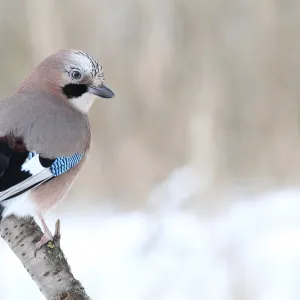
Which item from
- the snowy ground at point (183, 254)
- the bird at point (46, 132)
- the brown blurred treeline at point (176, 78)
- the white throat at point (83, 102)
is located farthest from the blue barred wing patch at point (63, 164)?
the brown blurred treeline at point (176, 78)

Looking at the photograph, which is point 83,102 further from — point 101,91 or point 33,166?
point 33,166

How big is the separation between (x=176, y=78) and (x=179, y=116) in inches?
8.3

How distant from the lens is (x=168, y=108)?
390cm

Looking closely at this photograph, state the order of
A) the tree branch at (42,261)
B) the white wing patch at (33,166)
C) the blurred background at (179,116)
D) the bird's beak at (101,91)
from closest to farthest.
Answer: the tree branch at (42,261) < the white wing patch at (33,166) < the bird's beak at (101,91) < the blurred background at (179,116)

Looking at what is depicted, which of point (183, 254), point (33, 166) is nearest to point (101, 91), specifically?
point (33, 166)

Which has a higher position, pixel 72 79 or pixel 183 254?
pixel 183 254

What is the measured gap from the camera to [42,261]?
1237 millimetres

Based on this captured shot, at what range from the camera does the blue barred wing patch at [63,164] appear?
4.56 feet

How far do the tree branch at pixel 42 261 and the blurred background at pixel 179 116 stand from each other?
7.21 ft

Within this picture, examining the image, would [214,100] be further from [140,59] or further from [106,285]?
[106,285]

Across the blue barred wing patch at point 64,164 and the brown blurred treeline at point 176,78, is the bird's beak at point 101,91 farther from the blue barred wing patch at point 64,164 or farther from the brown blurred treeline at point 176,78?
the brown blurred treeline at point 176,78

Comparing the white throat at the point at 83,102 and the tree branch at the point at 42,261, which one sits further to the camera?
the white throat at the point at 83,102

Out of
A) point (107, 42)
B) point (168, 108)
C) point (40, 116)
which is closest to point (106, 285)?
point (168, 108)

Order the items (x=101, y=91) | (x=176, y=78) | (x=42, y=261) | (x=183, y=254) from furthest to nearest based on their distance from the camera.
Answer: (x=176, y=78) < (x=183, y=254) < (x=101, y=91) < (x=42, y=261)
